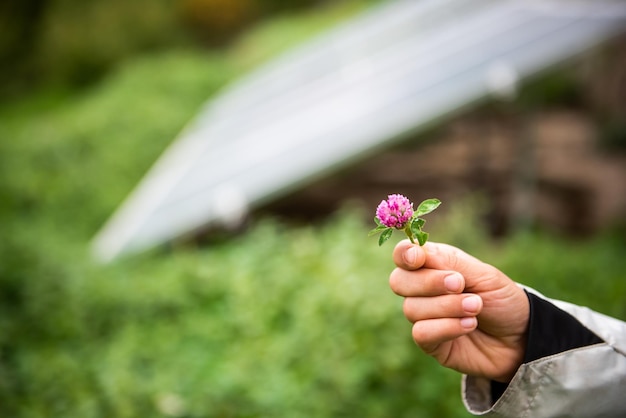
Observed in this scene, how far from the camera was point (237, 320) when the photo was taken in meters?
3.02

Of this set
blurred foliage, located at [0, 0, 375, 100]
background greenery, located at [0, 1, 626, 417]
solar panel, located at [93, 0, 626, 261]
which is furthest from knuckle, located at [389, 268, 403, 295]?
blurred foliage, located at [0, 0, 375, 100]

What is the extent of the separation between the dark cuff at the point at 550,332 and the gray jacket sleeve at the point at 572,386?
14 mm

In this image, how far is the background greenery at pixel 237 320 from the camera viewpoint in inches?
94.1

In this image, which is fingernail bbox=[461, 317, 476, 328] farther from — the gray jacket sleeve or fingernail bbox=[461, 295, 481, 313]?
the gray jacket sleeve

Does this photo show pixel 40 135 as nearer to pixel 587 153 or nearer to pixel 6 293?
pixel 6 293

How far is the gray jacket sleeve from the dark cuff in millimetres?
14

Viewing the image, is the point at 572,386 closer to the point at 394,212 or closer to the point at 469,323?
the point at 469,323

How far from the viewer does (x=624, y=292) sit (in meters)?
3.15

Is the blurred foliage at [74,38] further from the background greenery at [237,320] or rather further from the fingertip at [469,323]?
the fingertip at [469,323]

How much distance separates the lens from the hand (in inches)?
44.1

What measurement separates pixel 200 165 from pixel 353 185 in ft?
5.68

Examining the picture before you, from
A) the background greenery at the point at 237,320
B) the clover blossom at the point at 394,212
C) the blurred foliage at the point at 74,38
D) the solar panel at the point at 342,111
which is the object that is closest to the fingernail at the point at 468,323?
the clover blossom at the point at 394,212

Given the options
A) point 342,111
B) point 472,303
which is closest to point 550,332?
point 472,303

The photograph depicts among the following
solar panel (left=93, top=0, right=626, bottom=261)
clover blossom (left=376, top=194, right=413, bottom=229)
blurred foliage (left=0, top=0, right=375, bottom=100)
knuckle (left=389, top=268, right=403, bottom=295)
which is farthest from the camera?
blurred foliage (left=0, top=0, right=375, bottom=100)
